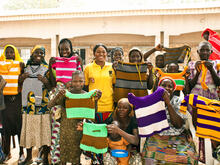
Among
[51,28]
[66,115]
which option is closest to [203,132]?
[66,115]

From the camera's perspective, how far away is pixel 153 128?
2.92 meters

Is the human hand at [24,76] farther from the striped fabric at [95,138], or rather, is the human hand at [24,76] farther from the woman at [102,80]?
the striped fabric at [95,138]

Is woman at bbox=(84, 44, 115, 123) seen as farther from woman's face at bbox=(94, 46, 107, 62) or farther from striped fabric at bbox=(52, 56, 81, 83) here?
striped fabric at bbox=(52, 56, 81, 83)

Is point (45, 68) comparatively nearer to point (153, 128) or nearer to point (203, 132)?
point (153, 128)

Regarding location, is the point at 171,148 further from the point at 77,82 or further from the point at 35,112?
the point at 35,112

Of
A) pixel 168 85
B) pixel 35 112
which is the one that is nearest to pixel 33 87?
pixel 35 112

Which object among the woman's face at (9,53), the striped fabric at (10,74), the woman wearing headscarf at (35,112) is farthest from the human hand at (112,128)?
the woman's face at (9,53)

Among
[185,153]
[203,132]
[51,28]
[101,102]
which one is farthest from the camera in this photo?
[51,28]

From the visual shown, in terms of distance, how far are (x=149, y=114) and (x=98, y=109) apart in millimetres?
782

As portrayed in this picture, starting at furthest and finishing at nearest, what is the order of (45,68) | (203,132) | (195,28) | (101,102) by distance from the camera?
(195,28)
(45,68)
(101,102)
(203,132)

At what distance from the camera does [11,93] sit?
367 cm

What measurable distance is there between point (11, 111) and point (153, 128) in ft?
7.97

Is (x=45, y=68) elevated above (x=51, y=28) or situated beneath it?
situated beneath

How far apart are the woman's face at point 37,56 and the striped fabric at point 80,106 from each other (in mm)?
1111
